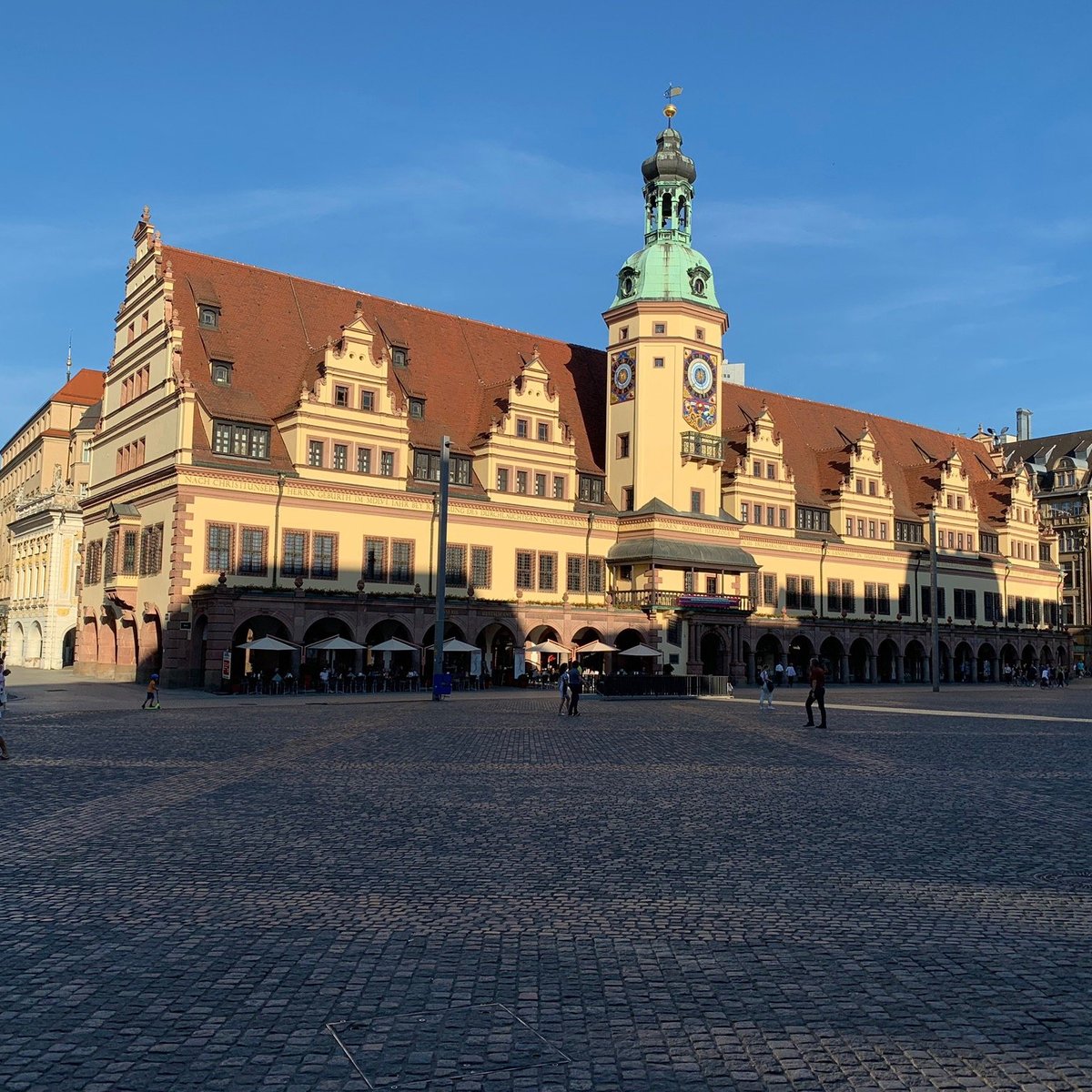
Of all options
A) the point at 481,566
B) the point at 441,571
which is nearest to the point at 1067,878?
the point at 441,571

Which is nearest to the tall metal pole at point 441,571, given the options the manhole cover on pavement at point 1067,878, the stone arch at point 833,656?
the manhole cover on pavement at point 1067,878

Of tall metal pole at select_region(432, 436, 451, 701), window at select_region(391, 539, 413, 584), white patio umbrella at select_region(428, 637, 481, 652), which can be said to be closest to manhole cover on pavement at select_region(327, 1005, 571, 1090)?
tall metal pole at select_region(432, 436, 451, 701)

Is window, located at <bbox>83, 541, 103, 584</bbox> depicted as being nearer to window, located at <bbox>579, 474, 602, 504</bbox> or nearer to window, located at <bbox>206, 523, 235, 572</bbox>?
window, located at <bbox>206, 523, 235, 572</bbox>

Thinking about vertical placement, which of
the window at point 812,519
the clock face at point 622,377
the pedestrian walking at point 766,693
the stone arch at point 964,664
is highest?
the clock face at point 622,377

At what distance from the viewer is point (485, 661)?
200 feet

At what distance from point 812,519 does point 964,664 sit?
19.7 m

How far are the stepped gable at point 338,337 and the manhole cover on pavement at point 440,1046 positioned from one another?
4851 centimetres

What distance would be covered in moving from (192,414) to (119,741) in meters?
29.8

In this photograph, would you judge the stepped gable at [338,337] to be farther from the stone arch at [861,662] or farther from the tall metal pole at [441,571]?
the stone arch at [861,662]

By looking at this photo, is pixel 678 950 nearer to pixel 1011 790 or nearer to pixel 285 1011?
pixel 285 1011

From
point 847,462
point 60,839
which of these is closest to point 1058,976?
point 60,839

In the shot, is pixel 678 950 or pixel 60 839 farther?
pixel 60 839

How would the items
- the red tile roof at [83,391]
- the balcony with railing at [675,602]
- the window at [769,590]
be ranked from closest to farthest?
the balcony with railing at [675,602]
the window at [769,590]
the red tile roof at [83,391]

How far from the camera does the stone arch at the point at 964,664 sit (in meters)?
86.1
